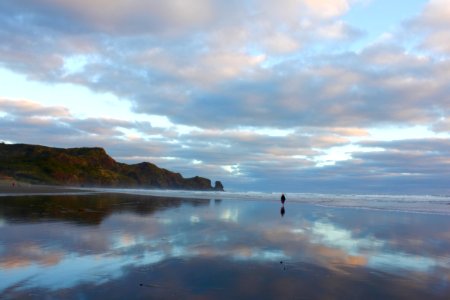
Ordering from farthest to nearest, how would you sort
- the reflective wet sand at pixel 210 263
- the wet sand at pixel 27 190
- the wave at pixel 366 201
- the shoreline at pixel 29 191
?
the wet sand at pixel 27 190 < the shoreline at pixel 29 191 < the wave at pixel 366 201 < the reflective wet sand at pixel 210 263

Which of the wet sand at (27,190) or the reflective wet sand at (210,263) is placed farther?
the wet sand at (27,190)

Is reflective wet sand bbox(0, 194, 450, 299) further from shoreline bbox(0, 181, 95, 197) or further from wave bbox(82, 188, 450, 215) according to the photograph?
shoreline bbox(0, 181, 95, 197)

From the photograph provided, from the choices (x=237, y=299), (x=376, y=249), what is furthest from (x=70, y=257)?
(x=376, y=249)

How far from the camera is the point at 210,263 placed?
14141mm

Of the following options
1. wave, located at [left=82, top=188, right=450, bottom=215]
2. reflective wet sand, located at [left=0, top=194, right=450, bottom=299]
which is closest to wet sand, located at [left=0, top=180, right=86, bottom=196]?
wave, located at [left=82, top=188, right=450, bottom=215]

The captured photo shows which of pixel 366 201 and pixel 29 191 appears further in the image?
pixel 366 201

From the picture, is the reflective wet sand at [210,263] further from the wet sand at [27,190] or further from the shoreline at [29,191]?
the wet sand at [27,190]

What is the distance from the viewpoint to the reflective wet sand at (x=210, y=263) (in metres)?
10.5

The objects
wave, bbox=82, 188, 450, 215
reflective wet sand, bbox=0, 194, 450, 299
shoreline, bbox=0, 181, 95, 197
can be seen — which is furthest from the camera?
shoreline, bbox=0, 181, 95, 197

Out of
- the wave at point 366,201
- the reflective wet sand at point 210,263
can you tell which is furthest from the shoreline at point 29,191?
the reflective wet sand at point 210,263

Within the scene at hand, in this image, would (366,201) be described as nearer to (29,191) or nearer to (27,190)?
(29,191)

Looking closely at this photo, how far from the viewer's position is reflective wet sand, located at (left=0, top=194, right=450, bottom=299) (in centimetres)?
1052

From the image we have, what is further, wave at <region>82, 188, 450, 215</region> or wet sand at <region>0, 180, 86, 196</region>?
wet sand at <region>0, 180, 86, 196</region>

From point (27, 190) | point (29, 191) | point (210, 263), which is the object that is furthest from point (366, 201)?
point (27, 190)
